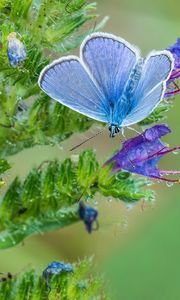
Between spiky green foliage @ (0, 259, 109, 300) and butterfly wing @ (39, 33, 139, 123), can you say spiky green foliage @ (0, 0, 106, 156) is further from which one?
spiky green foliage @ (0, 259, 109, 300)

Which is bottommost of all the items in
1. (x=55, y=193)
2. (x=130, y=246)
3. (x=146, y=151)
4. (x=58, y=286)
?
(x=130, y=246)

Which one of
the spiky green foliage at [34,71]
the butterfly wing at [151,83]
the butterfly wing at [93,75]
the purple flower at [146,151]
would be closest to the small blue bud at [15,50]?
the spiky green foliage at [34,71]

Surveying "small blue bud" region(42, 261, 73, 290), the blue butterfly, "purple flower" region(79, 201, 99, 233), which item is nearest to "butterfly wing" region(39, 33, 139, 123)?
the blue butterfly

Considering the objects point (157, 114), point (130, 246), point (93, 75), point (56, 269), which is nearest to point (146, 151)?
point (157, 114)

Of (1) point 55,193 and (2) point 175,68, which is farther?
(1) point 55,193

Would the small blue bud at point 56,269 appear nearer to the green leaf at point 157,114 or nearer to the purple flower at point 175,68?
the green leaf at point 157,114

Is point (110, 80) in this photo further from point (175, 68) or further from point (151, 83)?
point (175, 68)

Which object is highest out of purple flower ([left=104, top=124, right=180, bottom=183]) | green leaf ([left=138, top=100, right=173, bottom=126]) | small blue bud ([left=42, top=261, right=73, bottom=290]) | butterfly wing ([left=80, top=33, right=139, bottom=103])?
butterfly wing ([left=80, top=33, right=139, bottom=103])
